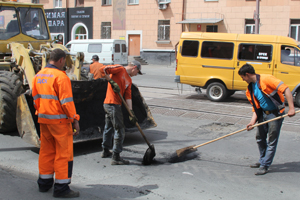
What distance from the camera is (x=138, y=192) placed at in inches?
161

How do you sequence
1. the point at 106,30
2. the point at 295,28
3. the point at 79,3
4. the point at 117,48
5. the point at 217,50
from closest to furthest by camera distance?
the point at 217,50 → the point at 117,48 → the point at 295,28 → the point at 106,30 → the point at 79,3

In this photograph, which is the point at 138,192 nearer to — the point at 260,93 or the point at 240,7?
the point at 260,93

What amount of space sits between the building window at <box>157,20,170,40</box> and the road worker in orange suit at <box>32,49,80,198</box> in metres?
24.7

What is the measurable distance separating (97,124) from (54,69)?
267cm

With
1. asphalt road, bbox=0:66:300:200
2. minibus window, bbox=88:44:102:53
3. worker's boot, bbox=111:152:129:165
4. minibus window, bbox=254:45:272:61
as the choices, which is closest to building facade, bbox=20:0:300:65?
minibus window, bbox=88:44:102:53

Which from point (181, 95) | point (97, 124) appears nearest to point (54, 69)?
point (97, 124)

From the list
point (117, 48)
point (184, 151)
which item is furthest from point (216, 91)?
point (117, 48)

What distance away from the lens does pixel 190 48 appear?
38.6 feet

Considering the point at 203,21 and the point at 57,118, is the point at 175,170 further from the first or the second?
the point at 203,21

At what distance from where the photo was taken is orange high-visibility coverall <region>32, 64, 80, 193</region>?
3775 millimetres

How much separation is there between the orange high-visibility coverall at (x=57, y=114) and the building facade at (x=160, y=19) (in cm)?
2139

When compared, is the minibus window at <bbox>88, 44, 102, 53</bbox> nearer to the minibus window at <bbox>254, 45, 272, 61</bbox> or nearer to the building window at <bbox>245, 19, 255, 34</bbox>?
the building window at <bbox>245, 19, 255, 34</bbox>

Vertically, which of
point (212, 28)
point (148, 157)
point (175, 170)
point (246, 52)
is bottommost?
point (175, 170)

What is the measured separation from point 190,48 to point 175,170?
7.50m
